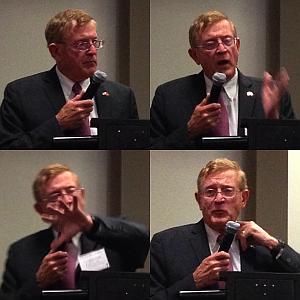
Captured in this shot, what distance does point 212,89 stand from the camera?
339cm

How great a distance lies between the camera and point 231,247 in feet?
11.2

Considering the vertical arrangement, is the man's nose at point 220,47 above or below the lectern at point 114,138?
above

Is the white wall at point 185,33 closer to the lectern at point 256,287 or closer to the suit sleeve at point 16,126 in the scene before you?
the suit sleeve at point 16,126

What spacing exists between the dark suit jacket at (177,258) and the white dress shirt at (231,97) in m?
0.33

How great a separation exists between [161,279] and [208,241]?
0.19m

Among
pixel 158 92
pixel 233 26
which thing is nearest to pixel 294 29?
pixel 233 26

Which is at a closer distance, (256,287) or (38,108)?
A: (38,108)

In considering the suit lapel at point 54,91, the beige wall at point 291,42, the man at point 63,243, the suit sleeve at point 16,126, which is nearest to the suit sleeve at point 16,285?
the man at point 63,243

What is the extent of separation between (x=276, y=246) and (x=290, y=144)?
0.32 meters

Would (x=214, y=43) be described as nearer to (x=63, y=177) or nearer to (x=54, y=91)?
(x=54, y=91)

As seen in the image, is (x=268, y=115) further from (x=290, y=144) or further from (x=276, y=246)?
(x=276, y=246)

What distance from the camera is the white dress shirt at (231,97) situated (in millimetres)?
3398

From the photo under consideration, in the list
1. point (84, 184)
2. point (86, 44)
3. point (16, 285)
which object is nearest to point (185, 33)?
point (86, 44)

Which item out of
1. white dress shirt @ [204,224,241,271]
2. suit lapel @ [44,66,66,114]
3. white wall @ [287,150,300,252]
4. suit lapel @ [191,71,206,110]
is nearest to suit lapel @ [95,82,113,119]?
suit lapel @ [44,66,66,114]
